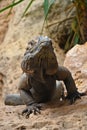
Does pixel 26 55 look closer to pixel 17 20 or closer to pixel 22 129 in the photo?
pixel 22 129

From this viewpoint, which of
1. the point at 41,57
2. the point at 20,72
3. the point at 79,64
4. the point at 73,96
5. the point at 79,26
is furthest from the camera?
the point at 20,72

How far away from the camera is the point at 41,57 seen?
308 centimetres

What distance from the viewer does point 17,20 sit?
582 centimetres

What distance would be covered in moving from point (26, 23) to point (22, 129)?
306 cm

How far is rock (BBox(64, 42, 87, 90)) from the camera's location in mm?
4133

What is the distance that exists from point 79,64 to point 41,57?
1313mm

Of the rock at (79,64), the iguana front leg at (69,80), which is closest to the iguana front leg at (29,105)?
the iguana front leg at (69,80)

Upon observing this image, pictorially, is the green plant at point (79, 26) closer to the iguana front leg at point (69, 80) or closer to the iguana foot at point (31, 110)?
the iguana front leg at point (69, 80)

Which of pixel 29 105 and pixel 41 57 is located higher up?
pixel 41 57

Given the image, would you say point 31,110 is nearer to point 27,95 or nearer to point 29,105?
point 29,105

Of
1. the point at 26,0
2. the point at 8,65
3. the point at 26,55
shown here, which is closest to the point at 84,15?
the point at 8,65

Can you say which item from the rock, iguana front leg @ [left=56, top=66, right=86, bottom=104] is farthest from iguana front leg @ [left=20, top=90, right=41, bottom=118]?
the rock

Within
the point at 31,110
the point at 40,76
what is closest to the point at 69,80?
the point at 40,76

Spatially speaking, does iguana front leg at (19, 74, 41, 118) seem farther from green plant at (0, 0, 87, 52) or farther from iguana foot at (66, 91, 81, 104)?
green plant at (0, 0, 87, 52)
